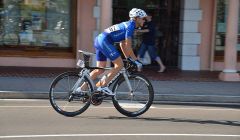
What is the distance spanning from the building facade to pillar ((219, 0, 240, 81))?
1.30 meters

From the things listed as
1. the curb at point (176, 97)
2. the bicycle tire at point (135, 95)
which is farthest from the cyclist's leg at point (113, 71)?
the curb at point (176, 97)

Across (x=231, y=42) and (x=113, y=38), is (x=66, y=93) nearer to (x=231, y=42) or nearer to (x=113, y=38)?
(x=113, y=38)

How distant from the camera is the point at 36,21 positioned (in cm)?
1603

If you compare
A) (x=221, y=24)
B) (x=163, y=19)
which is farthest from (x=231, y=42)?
(x=163, y=19)

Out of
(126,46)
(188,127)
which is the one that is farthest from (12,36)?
(188,127)

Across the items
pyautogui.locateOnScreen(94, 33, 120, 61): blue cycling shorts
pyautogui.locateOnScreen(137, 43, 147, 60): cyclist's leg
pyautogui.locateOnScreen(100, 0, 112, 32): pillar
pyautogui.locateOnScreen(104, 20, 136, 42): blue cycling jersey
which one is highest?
pyautogui.locateOnScreen(100, 0, 112, 32): pillar

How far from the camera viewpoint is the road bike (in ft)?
29.2

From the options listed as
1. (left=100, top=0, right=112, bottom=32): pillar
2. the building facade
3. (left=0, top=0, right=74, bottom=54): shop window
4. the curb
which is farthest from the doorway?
the curb

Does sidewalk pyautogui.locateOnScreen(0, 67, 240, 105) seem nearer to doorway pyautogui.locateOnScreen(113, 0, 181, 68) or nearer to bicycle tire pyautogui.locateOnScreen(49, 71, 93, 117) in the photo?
doorway pyautogui.locateOnScreen(113, 0, 181, 68)

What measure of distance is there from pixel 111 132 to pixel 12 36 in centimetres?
907

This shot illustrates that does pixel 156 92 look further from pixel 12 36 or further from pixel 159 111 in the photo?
pixel 12 36

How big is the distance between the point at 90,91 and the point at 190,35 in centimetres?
778

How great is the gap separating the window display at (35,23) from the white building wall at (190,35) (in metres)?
3.48

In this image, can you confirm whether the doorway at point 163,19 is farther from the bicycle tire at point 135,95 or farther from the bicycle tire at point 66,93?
the bicycle tire at point 66,93
